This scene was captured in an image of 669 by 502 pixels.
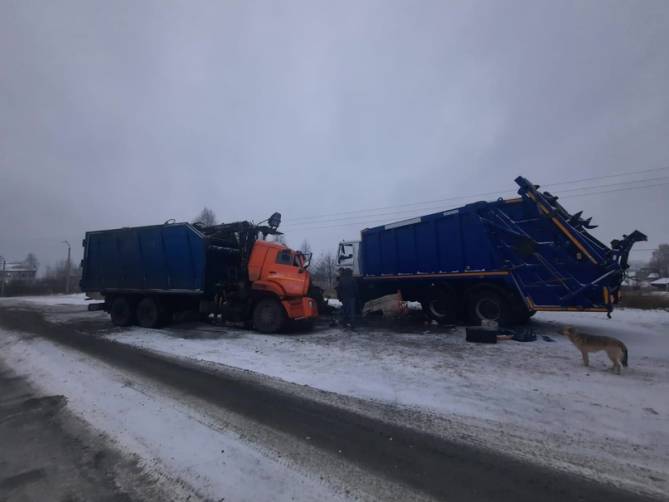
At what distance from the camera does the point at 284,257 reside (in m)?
10.6

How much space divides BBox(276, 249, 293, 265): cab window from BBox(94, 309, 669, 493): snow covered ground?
7.04ft

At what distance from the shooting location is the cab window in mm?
10422

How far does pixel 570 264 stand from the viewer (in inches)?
332

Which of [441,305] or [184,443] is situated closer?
[184,443]

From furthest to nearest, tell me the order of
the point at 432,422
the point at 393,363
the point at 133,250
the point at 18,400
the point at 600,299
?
1. the point at 133,250
2. the point at 600,299
3. the point at 393,363
4. the point at 18,400
5. the point at 432,422

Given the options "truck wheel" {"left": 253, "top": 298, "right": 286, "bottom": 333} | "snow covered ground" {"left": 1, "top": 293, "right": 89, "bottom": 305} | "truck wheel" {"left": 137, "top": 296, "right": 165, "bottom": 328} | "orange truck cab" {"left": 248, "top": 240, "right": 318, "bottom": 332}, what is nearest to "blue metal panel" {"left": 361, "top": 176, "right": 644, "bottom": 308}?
"orange truck cab" {"left": 248, "top": 240, "right": 318, "bottom": 332}

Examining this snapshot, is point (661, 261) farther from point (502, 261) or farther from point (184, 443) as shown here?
point (184, 443)

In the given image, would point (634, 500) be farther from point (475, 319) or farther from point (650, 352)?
point (475, 319)

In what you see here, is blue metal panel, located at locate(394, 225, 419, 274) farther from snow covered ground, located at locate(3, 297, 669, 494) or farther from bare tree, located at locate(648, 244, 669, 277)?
bare tree, located at locate(648, 244, 669, 277)

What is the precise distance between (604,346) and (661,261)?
109 meters

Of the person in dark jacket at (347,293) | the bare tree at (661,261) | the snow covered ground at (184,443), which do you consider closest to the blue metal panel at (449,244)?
the person in dark jacket at (347,293)

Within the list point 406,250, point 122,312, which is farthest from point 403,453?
point 122,312

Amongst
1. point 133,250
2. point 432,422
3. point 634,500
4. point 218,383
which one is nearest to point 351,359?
point 218,383

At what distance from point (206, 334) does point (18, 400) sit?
5.03 meters
